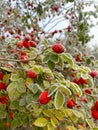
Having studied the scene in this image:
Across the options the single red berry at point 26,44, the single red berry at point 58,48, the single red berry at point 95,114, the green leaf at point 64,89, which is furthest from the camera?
the single red berry at point 26,44

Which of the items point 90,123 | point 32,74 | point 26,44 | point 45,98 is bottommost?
point 90,123

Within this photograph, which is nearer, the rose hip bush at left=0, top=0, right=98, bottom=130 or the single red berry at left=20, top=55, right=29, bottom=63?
the rose hip bush at left=0, top=0, right=98, bottom=130

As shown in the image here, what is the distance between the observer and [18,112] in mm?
1716

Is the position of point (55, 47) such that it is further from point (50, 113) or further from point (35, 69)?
point (50, 113)

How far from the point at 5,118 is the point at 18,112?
0.66 ft

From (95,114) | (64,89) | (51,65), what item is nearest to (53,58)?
(51,65)

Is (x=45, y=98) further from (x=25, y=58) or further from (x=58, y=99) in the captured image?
(x=25, y=58)

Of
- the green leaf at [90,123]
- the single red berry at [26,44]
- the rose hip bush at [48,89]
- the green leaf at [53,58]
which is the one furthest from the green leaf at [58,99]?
the single red berry at [26,44]

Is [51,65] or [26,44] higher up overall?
[26,44]

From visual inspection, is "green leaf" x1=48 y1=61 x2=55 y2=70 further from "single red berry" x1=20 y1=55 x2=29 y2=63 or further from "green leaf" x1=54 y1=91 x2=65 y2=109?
"green leaf" x1=54 y1=91 x2=65 y2=109

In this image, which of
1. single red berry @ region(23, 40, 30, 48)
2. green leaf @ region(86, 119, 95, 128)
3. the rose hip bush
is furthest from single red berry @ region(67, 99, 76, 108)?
single red berry @ region(23, 40, 30, 48)

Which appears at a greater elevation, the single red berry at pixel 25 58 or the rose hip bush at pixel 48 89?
the single red berry at pixel 25 58

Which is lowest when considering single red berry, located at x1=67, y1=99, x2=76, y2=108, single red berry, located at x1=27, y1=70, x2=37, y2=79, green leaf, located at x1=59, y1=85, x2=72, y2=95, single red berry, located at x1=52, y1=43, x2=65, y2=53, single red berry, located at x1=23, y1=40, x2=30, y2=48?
single red berry, located at x1=67, y1=99, x2=76, y2=108

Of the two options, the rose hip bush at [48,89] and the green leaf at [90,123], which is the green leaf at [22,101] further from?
the green leaf at [90,123]
